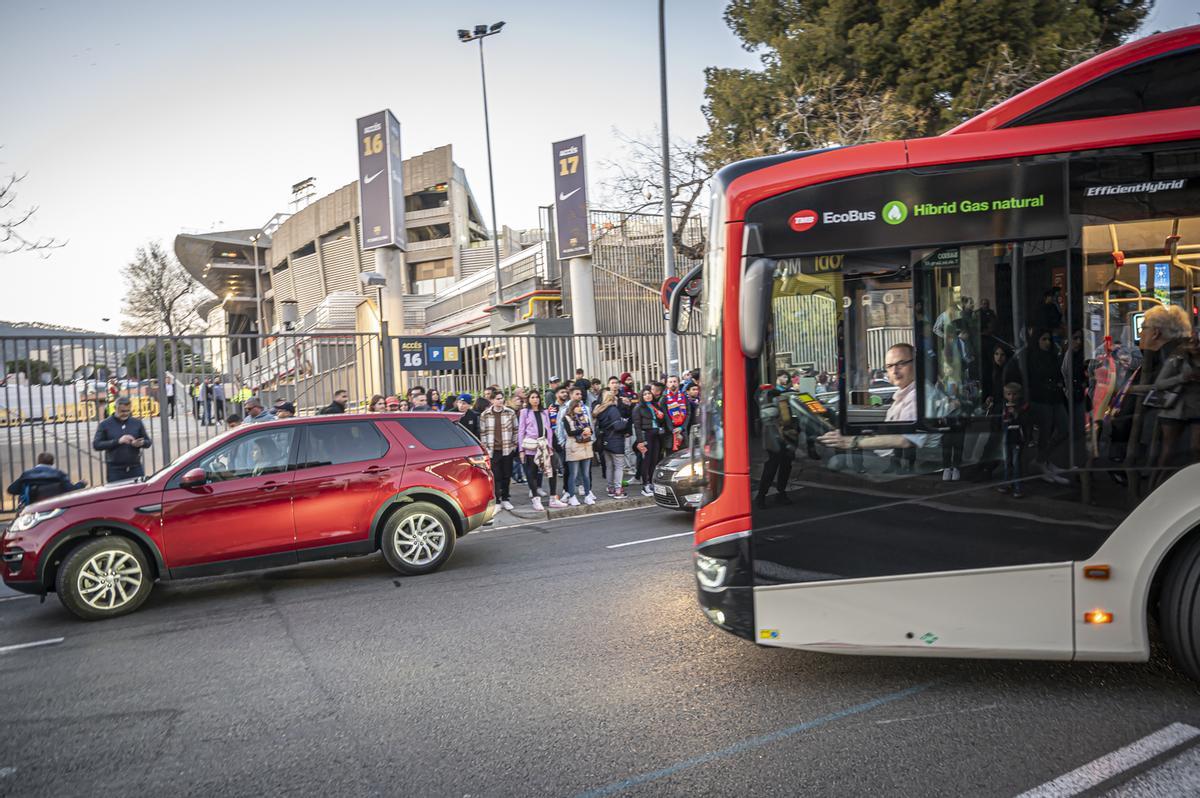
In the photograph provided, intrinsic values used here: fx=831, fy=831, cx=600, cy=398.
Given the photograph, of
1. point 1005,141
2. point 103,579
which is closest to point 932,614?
point 1005,141

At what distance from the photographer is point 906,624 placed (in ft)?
14.0

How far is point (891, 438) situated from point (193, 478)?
621cm

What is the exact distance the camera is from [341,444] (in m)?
8.25

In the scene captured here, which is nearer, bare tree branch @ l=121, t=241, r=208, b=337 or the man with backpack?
the man with backpack

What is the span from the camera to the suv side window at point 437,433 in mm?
8641

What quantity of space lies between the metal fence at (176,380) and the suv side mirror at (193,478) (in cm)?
509

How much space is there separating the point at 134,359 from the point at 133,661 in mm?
7793

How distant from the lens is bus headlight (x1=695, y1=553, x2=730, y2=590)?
4500mm

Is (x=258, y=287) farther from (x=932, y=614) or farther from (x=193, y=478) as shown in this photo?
(x=932, y=614)

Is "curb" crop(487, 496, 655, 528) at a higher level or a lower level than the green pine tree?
lower

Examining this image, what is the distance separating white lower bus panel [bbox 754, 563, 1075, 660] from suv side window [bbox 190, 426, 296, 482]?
531 cm

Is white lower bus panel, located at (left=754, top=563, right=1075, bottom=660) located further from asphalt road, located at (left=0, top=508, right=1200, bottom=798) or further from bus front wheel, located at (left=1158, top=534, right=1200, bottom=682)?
bus front wheel, located at (left=1158, top=534, right=1200, bottom=682)

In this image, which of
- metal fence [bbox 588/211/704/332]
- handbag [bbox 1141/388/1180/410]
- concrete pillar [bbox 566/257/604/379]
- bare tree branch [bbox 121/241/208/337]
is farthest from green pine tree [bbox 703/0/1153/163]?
bare tree branch [bbox 121/241/208/337]

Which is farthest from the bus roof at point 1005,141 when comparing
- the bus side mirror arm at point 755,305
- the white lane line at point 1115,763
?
the white lane line at point 1115,763
